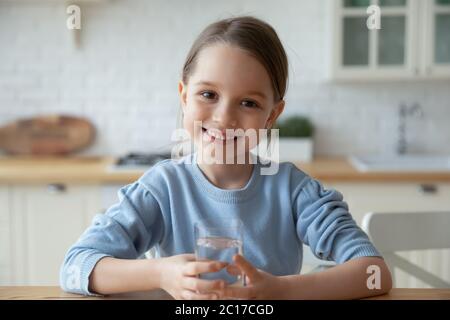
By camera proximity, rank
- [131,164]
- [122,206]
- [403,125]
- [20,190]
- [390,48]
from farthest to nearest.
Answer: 1. [403,125]
2. [390,48]
3. [20,190]
4. [131,164]
5. [122,206]

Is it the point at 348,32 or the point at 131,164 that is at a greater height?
the point at 348,32

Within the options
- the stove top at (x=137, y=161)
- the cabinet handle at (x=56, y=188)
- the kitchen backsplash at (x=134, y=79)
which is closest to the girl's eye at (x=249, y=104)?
the kitchen backsplash at (x=134, y=79)

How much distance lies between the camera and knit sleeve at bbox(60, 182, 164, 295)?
0.51m

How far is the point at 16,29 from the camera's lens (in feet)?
3.46

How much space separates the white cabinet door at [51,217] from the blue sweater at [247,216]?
573 mm

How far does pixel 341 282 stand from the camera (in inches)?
19.3

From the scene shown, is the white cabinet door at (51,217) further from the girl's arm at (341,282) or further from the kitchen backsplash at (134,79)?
the girl's arm at (341,282)

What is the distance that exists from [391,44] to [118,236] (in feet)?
2.91

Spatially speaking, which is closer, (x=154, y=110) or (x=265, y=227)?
(x=265, y=227)

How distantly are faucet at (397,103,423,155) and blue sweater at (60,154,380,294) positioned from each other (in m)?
0.97

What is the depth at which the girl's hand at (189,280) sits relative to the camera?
17.1 inches
